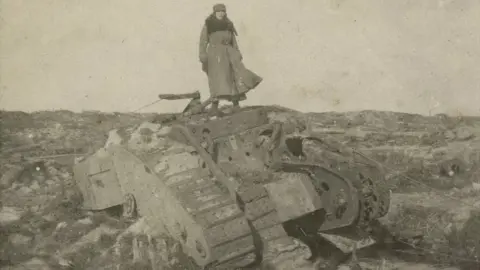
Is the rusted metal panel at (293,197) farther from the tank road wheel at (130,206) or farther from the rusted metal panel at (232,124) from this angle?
the tank road wheel at (130,206)

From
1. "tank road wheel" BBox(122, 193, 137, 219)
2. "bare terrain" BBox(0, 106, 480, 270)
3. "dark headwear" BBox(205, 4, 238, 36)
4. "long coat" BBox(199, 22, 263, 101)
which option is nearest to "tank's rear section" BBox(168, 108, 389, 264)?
"bare terrain" BBox(0, 106, 480, 270)

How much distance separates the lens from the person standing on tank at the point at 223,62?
23.6 feet

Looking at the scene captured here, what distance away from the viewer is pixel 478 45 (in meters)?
9.70

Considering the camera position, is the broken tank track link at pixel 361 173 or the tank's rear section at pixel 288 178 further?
the broken tank track link at pixel 361 173

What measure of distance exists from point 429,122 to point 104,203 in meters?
13.3

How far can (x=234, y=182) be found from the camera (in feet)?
18.2

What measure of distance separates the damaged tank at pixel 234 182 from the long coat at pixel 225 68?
45 cm

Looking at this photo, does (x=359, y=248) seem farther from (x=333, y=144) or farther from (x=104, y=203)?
(x=104, y=203)

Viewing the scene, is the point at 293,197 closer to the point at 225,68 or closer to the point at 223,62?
the point at 225,68

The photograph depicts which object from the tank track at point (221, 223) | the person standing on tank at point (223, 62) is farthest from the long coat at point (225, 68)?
the tank track at point (221, 223)

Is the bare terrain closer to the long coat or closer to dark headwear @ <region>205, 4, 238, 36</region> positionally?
the long coat

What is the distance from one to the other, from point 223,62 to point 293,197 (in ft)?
8.67

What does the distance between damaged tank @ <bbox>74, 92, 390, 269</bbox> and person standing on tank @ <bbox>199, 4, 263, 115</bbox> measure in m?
0.46

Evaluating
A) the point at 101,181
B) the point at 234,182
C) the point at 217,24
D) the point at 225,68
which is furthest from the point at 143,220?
the point at 217,24
